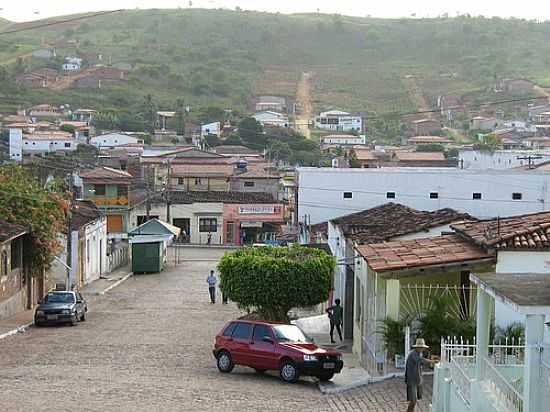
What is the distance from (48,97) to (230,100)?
30.3 metres

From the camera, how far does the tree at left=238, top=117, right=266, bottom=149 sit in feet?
452

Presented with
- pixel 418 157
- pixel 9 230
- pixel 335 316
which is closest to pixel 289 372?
pixel 335 316

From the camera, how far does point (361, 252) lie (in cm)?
2642

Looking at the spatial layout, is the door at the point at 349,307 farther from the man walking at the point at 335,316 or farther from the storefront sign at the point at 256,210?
the storefront sign at the point at 256,210

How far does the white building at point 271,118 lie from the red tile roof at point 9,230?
412ft

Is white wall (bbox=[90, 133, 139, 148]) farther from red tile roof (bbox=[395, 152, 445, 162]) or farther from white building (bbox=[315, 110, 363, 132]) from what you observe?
white building (bbox=[315, 110, 363, 132])

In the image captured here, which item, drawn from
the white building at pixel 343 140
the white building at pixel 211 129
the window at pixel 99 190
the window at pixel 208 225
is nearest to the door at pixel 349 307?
the window at pixel 99 190

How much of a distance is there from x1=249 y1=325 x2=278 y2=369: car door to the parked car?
12.5 meters

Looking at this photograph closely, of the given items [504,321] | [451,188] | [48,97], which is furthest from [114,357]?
[48,97]

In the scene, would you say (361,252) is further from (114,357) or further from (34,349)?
(34,349)

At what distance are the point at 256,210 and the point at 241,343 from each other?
55.0m

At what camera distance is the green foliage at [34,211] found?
39.9 metres

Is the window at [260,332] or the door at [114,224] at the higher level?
the window at [260,332]

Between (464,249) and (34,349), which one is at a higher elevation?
(464,249)
